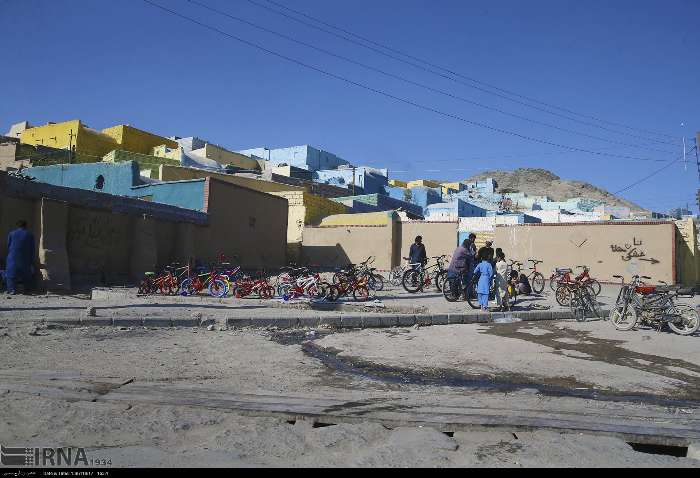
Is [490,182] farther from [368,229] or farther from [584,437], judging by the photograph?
[584,437]

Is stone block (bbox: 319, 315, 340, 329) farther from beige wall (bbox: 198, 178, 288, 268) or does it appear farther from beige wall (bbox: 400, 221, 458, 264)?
beige wall (bbox: 400, 221, 458, 264)

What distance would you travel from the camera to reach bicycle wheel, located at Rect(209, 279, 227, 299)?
14.0 m

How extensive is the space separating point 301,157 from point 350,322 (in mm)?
44677

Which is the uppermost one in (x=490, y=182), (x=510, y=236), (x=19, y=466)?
(x=490, y=182)

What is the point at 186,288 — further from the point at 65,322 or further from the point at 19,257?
the point at 65,322

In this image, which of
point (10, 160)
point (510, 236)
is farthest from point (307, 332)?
point (10, 160)

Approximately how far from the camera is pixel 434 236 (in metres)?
25.5

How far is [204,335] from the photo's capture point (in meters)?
8.17

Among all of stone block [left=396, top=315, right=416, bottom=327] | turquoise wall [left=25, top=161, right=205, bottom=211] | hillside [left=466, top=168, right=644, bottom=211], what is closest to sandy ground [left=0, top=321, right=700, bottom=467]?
stone block [left=396, top=315, right=416, bottom=327]

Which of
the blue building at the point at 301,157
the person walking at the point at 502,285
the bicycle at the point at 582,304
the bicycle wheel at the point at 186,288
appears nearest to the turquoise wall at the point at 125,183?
the bicycle wheel at the point at 186,288

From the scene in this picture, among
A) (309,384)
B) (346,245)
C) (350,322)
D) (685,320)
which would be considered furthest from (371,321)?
(346,245)

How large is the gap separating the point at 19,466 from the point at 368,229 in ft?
78.0

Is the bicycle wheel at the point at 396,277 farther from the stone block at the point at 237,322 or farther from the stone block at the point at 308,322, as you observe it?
the stone block at the point at 237,322

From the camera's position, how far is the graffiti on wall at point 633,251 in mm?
20688
